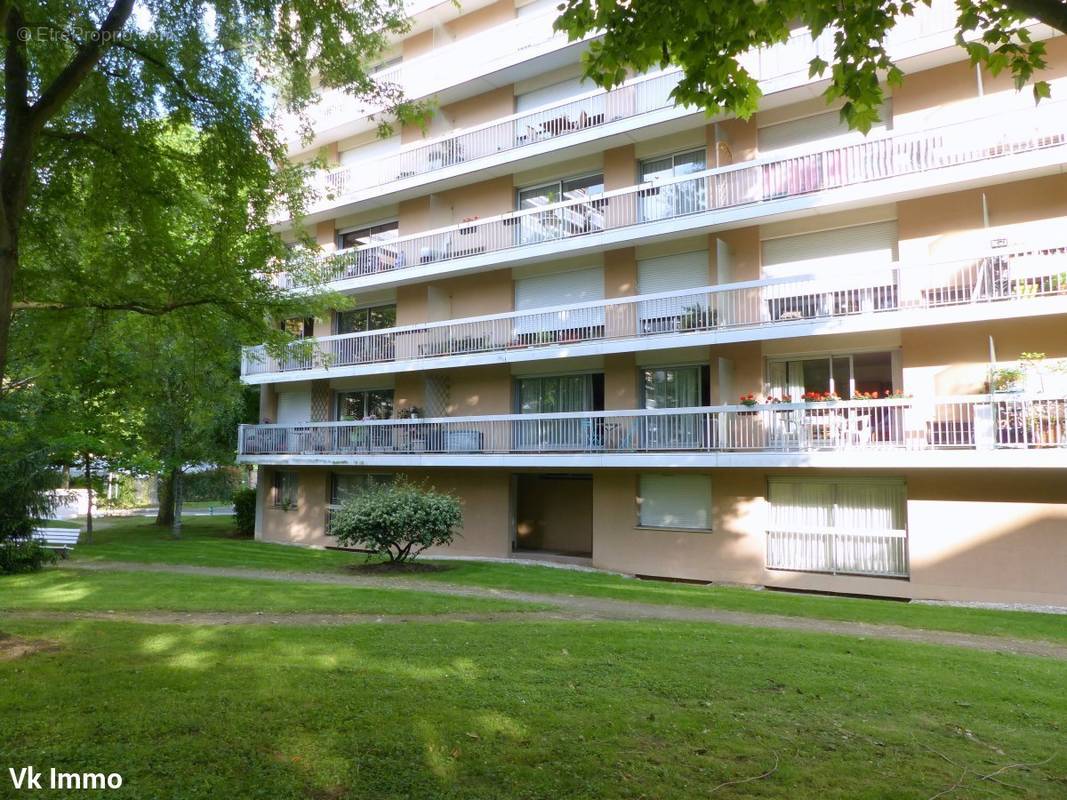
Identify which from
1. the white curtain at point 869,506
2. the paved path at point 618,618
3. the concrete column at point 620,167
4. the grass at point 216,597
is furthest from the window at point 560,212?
the grass at point 216,597

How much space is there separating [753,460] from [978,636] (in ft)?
18.3

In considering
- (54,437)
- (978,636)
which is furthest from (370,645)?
(54,437)

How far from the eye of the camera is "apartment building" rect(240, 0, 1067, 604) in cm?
1352

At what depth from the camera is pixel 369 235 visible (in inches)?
952

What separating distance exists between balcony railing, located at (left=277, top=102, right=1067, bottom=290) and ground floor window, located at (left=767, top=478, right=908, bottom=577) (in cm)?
612

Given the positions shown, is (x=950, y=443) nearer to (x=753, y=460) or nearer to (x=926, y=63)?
(x=753, y=460)

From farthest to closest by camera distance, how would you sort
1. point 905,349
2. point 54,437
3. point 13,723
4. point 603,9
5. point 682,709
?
point 54,437
point 905,349
point 603,9
point 682,709
point 13,723

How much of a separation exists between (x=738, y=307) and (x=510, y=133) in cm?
860

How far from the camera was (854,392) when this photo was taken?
14789 mm

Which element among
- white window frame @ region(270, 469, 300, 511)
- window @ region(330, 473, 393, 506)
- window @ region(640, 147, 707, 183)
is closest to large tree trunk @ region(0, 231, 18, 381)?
window @ region(640, 147, 707, 183)

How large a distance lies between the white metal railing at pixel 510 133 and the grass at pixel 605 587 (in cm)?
891

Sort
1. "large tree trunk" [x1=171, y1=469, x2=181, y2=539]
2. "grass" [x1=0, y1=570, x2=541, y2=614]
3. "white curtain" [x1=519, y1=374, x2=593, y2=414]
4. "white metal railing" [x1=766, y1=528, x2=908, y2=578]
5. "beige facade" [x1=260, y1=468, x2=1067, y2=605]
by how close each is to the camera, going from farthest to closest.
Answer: "large tree trunk" [x1=171, y1=469, x2=181, y2=539] → "white curtain" [x1=519, y1=374, x2=593, y2=414] → "white metal railing" [x1=766, y1=528, x2=908, y2=578] → "beige facade" [x1=260, y1=468, x2=1067, y2=605] → "grass" [x1=0, y1=570, x2=541, y2=614]

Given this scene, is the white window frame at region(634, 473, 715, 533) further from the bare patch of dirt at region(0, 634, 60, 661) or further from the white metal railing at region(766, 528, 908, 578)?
the bare patch of dirt at region(0, 634, 60, 661)

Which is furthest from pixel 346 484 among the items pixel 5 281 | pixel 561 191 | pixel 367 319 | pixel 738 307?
pixel 5 281
